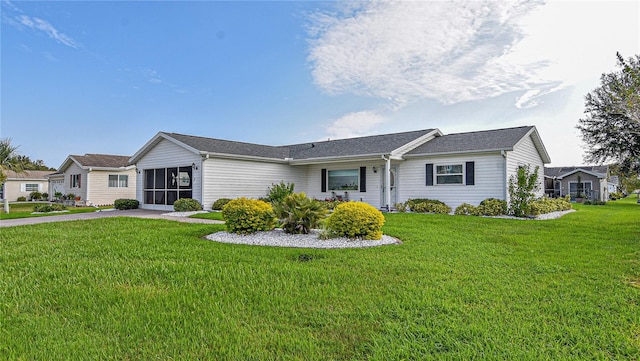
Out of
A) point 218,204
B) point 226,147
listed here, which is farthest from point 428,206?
point 226,147

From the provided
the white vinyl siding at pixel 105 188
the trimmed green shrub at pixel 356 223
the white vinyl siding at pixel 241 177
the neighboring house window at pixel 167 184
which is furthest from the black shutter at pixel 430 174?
the white vinyl siding at pixel 105 188

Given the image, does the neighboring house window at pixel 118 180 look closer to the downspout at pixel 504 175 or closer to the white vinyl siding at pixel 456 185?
the white vinyl siding at pixel 456 185

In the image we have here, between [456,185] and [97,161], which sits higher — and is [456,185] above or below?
below

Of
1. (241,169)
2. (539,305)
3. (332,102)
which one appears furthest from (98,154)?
(539,305)

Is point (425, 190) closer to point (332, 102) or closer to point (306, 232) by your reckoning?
point (332, 102)

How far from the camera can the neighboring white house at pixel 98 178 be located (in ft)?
80.8

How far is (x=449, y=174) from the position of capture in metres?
15.8

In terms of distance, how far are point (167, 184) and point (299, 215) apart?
12.1 m

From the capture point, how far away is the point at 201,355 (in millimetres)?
2730

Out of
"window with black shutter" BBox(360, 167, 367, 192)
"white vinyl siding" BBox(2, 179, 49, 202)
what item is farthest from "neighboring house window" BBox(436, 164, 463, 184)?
"white vinyl siding" BBox(2, 179, 49, 202)

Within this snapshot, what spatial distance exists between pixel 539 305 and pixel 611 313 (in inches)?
25.5

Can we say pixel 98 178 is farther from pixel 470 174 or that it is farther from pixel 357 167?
pixel 470 174

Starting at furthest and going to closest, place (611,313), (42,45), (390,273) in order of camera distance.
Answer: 1. (42,45)
2. (390,273)
3. (611,313)

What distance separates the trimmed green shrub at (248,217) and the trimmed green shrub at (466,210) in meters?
9.22
